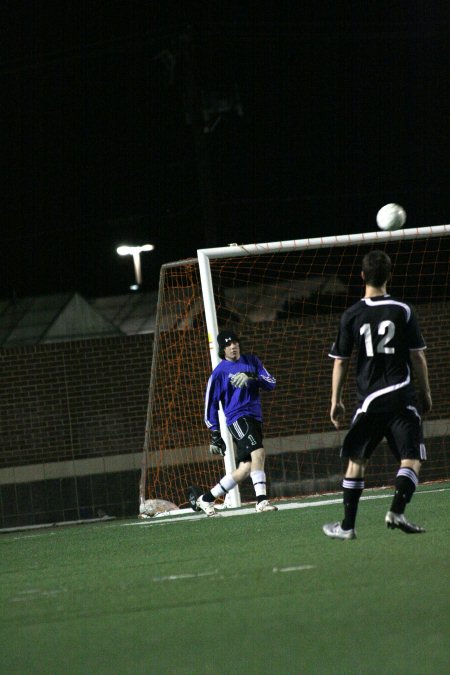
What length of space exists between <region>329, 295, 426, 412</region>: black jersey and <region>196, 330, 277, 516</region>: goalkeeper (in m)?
4.32

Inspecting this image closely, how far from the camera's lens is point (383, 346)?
7141 millimetres

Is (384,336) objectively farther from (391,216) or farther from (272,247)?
(272,247)

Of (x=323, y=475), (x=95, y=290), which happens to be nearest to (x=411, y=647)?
(x=323, y=475)

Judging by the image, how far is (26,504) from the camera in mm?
16453

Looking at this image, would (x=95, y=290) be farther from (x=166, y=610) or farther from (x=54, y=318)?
(x=166, y=610)

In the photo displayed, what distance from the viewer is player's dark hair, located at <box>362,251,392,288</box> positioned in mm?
7121

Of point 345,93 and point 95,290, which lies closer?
point 345,93

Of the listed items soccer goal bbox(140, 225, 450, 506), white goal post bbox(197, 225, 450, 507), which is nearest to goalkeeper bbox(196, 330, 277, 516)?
white goal post bbox(197, 225, 450, 507)

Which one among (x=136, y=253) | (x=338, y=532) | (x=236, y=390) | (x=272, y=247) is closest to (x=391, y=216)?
(x=272, y=247)

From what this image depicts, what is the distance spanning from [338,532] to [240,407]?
4.27 meters

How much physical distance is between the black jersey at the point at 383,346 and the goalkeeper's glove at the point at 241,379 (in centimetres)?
430

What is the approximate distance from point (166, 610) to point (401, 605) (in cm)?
103

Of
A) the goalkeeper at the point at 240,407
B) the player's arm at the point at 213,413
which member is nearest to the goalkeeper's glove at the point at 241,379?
the goalkeeper at the point at 240,407

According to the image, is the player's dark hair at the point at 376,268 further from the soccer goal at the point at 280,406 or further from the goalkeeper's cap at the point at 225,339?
the soccer goal at the point at 280,406
